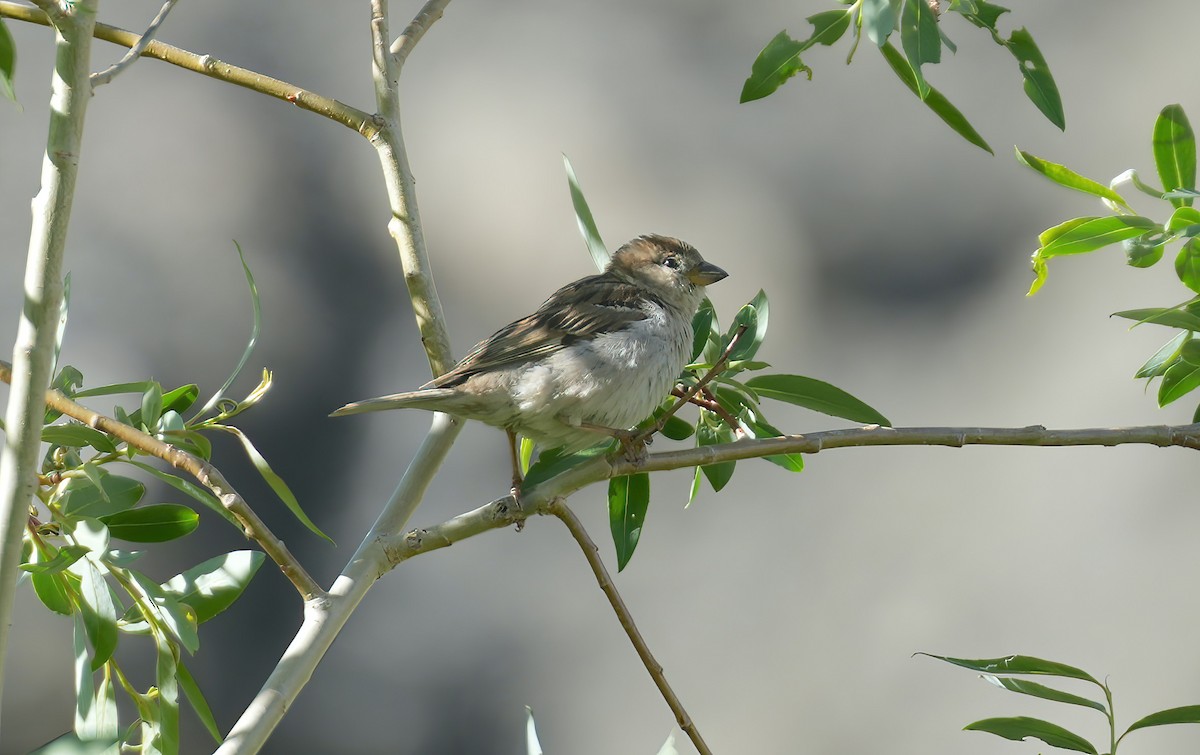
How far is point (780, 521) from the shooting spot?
4199mm

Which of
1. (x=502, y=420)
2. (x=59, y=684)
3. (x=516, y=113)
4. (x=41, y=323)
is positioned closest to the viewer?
(x=41, y=323)

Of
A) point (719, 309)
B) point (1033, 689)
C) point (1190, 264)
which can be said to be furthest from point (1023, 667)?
point (719, 309)

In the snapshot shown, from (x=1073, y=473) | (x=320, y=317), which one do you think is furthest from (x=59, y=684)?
(x=1073, y=473)

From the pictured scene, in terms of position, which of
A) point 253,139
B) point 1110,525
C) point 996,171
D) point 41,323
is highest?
point 253,139

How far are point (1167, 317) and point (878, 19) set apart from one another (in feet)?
1.83

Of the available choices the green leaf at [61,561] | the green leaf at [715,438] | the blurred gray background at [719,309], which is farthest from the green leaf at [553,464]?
the blurred gray background at [719,309]

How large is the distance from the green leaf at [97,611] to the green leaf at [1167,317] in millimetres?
1309

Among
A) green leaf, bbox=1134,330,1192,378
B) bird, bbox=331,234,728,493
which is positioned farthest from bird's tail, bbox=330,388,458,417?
green leaf, bbox=1134,330,1192,378

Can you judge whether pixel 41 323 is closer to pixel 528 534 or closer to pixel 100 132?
pixel 528 534

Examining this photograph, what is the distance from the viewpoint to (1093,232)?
1.47 meters

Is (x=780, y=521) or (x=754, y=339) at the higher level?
(x=754, y=339)

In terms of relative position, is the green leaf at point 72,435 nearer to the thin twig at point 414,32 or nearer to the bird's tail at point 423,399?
the bird's tail at point 423,399

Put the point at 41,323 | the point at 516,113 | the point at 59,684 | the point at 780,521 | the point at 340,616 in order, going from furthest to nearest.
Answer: the point at 516,113
the point at 780,521
the point at 59,684
the point at 340,616
the point at 41,323

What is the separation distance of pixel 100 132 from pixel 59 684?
6.99 ft
